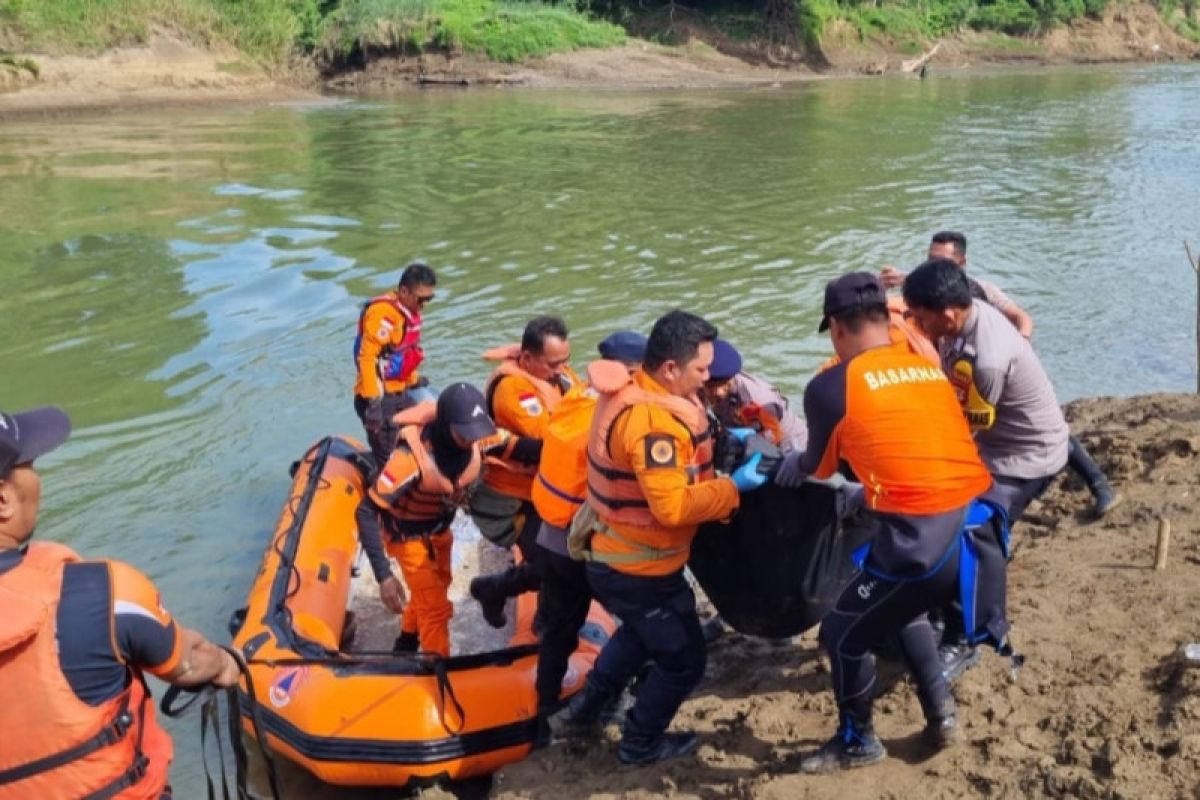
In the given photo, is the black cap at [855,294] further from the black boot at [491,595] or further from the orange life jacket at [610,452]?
the black boot at [491,595]

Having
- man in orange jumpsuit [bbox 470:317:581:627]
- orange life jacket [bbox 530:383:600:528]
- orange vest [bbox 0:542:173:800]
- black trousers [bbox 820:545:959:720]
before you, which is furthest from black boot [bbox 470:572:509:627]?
orange vest [bbox 0:542:173:800]

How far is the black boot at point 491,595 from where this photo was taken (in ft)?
18.4

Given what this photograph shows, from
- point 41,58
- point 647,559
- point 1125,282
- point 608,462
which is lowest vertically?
point 1125,282

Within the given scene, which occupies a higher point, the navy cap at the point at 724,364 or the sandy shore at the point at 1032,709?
the navy cap at the point at 724,364

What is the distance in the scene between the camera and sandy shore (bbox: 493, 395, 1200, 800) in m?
3.49

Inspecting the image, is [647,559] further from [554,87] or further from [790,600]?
[554,87]

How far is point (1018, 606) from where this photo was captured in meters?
4.64

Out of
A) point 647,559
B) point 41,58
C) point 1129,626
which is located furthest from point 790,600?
point 41,58

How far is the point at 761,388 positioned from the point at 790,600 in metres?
1.23

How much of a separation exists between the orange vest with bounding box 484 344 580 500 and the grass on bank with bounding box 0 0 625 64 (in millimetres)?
29991

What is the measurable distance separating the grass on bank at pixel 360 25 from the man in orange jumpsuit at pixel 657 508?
3160 centimetres

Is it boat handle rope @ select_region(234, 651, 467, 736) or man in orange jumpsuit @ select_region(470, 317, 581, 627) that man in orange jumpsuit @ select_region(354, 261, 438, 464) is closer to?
man in orange jumpsuit @ select_region(470, 317, 581, 627)

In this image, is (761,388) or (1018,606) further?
(761,388)

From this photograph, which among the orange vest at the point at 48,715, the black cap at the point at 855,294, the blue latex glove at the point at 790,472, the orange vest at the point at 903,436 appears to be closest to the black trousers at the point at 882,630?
the orange vest at the point at 903,436
